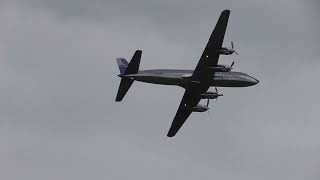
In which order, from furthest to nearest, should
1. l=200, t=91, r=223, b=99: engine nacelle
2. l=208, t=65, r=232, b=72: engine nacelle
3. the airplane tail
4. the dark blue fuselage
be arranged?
1. l=200, t=91, r=223, b=99: engine nacelle
2. l=208, t=65, r=232, b=72: engine nacelle
3. the dark blue fuselage
4. the airplane tail

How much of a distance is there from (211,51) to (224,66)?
3681 millimetres

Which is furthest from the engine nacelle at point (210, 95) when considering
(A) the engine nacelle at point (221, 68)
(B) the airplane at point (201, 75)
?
(A) the engine nacelle at point (221, 68)

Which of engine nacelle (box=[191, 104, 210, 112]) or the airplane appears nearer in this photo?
the airplane

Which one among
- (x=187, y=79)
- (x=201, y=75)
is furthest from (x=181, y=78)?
(x=201, y=75)

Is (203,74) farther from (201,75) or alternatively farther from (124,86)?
(124,86)

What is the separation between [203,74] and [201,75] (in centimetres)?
33

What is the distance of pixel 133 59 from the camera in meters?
150

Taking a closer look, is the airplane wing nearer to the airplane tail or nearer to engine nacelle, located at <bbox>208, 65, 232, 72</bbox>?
engine nacelle, located at <bbox>208, 65, 232, 72</bbox>

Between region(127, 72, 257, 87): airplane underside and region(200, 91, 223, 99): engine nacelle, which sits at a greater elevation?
region(127, 72, 257, 87): airplane underside

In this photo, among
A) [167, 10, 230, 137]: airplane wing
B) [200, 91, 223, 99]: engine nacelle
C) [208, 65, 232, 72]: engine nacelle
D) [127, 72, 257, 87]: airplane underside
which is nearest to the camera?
[167, 10, 230, 137]: airplane wing

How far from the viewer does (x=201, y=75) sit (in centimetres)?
15388

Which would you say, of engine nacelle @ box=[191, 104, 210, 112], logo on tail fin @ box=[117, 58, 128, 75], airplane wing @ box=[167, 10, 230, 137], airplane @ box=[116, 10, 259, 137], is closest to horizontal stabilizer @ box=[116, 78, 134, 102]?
airplane @ box=[116, 10, 259, 137]

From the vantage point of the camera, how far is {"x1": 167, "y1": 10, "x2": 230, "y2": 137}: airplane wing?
488 ft

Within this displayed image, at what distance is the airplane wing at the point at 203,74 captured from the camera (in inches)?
5856
